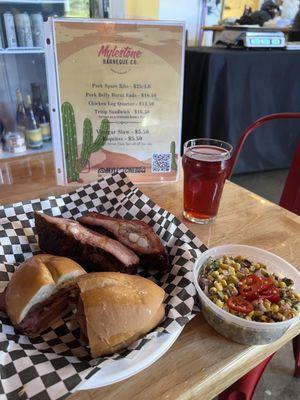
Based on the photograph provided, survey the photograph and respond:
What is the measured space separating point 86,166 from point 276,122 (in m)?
2.46

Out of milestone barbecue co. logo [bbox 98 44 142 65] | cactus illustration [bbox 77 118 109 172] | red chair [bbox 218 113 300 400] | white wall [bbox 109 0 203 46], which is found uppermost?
white wall [bbox 109 0 203 46]

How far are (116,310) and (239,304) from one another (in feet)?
0.64

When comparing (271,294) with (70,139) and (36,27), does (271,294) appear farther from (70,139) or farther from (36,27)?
(36,27)

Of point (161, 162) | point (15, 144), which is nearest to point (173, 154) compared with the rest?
point (161, 162)

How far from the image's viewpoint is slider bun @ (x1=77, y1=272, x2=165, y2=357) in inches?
19.2

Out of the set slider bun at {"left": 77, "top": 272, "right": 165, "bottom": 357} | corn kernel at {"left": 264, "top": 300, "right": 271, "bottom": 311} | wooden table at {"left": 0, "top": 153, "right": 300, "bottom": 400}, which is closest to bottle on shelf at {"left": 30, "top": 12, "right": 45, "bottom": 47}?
wooden table at {"left": 0, "top": 153, "right": 300, "bottom": 400}

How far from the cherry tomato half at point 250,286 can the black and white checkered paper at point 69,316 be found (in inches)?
3.3

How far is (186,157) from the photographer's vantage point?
0.85 m

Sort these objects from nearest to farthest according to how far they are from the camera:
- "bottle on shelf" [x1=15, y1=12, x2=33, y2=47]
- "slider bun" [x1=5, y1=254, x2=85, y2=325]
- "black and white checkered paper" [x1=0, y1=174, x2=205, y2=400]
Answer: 1. "black and white checkered paper" [x1=0, y1=174, x2=205, y2=400]
2. "slider bun" [x1=5, y1=254, x2=85, y2=325]
3. "bottle on shelf" [x1=15, y1=12, x2=33, y2=47]

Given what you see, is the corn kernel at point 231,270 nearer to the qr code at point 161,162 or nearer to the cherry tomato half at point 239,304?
the cherry tomato half at point 239,304

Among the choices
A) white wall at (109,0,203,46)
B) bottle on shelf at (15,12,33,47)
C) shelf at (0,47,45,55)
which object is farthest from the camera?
white wall at (109,0,203,46)

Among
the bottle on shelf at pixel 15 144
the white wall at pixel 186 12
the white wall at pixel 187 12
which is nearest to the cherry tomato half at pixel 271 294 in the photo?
the bottle on shelf at pixel 15 144

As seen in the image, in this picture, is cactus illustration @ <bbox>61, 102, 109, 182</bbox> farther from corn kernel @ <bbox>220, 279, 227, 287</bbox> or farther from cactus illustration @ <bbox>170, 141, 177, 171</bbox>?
corn kernel @ <bbox>220, 279, 227, 287</bbox>

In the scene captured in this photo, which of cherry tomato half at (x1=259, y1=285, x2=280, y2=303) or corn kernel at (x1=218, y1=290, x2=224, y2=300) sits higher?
cherry tomato half at (x1=259, y1=285, x2=280, y2=303)
